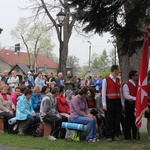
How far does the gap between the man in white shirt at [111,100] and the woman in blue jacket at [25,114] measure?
7.69 feet

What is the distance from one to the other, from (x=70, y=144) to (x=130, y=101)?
6.26ft

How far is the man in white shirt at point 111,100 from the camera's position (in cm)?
838

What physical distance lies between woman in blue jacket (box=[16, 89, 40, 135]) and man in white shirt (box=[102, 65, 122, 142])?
234 centimetres

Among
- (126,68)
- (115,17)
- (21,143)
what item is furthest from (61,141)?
(126,68)

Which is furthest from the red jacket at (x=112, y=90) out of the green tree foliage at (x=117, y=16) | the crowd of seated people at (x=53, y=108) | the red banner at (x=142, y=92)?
the green tree foliage at (x=117, y=16)

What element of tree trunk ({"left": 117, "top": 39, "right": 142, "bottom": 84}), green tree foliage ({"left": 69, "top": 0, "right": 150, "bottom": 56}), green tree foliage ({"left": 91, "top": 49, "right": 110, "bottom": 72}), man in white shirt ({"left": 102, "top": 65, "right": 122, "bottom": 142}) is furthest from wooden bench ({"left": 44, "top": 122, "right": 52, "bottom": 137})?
green tree foliage ({"left": 91, "top": 49, "right": 110, "bottom": 72})

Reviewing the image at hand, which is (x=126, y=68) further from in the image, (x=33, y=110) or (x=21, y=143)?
(x=21, y=143)

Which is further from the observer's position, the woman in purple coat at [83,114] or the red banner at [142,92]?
the woman in purple coat at [83,114]

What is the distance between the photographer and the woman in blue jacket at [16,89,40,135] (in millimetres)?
9539

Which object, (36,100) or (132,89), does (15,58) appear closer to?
(36,100)

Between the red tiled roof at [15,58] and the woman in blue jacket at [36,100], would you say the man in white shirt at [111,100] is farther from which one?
the red tiled roof at [15,58]

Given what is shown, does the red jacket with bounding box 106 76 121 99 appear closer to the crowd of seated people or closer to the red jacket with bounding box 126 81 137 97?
the red jacket with bounding box 126 81 137 97

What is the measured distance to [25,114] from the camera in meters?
9.56

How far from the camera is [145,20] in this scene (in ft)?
22.9
